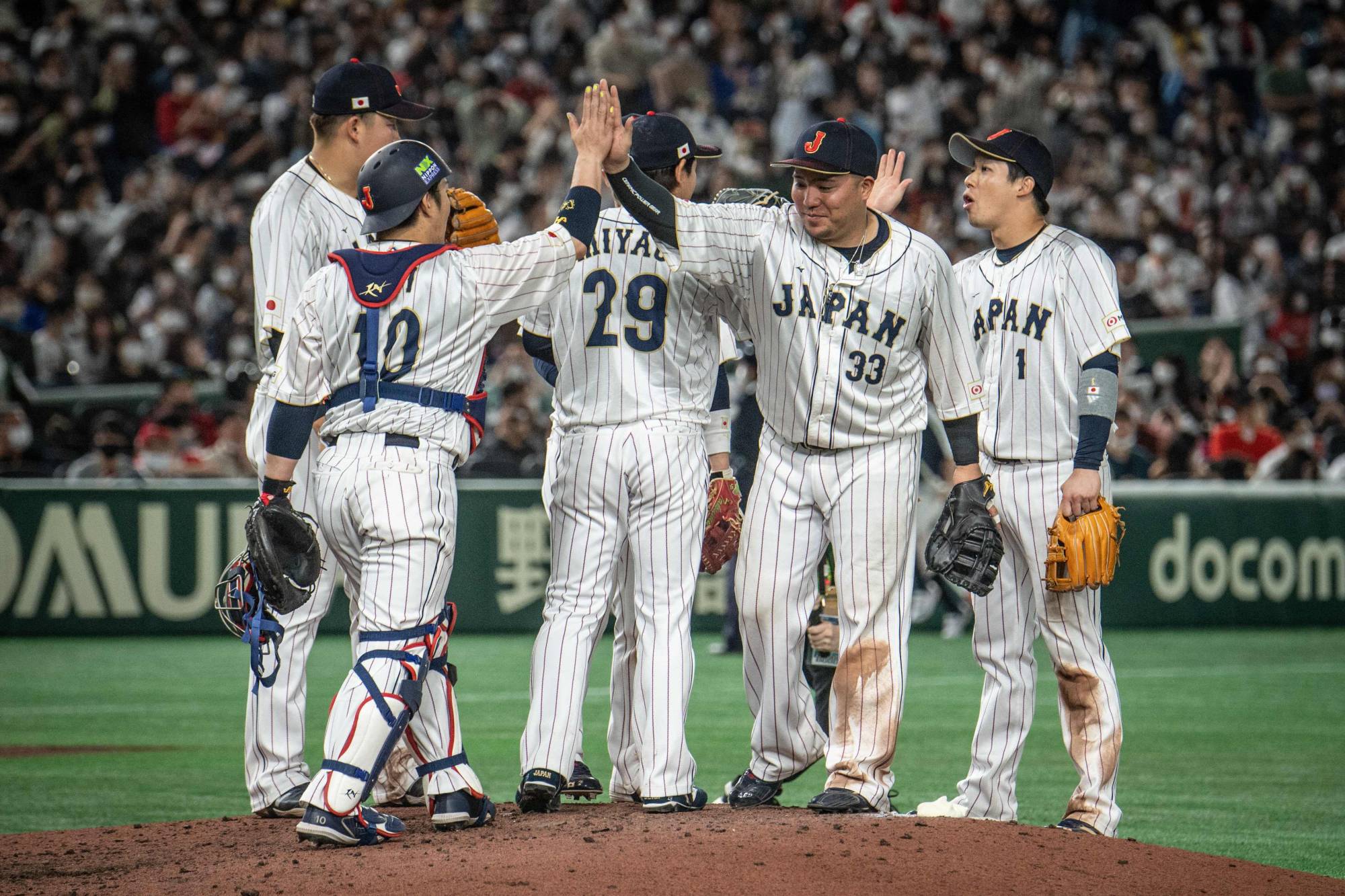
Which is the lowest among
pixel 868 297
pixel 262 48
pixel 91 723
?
pixel 91 723

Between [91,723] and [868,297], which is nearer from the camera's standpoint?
[868,297]

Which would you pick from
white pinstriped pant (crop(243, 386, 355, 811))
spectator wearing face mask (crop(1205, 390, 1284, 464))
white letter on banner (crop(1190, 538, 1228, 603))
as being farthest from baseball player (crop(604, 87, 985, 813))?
spectator wearing face mask (crop(1205, 390, 1284, 464))

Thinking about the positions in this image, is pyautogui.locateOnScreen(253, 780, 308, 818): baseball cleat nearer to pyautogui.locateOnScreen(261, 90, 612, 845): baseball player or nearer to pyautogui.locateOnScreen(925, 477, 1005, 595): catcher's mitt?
pyautogui.locateOnScreen(261, 90, 612, 845): baseball player

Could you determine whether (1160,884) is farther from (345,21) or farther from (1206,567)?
(345,21)

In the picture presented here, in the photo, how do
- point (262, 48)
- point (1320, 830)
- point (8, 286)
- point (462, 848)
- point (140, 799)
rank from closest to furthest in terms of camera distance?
point (462, 848)
point (1320, 830)
point (140, 799)
point (8, 286)
point (262, 48)

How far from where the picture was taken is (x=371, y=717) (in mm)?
4758

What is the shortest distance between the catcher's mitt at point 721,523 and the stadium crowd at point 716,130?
9.24 metres

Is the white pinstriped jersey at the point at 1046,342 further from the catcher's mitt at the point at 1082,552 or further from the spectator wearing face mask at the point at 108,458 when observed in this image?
the spectator wearing face mask at the point at 108,458

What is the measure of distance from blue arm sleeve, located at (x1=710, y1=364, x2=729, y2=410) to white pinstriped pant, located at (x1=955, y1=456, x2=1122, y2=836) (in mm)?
1032

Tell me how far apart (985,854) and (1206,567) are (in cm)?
1036

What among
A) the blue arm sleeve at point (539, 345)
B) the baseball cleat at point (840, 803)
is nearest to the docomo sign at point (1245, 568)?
the baseball cleat at point (840, 803)

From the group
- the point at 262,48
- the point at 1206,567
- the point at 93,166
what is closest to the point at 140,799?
the point at 1206,567

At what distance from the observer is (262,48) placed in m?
20.0

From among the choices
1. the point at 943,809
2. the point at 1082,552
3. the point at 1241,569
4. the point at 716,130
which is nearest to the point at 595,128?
the point at 1082,552
